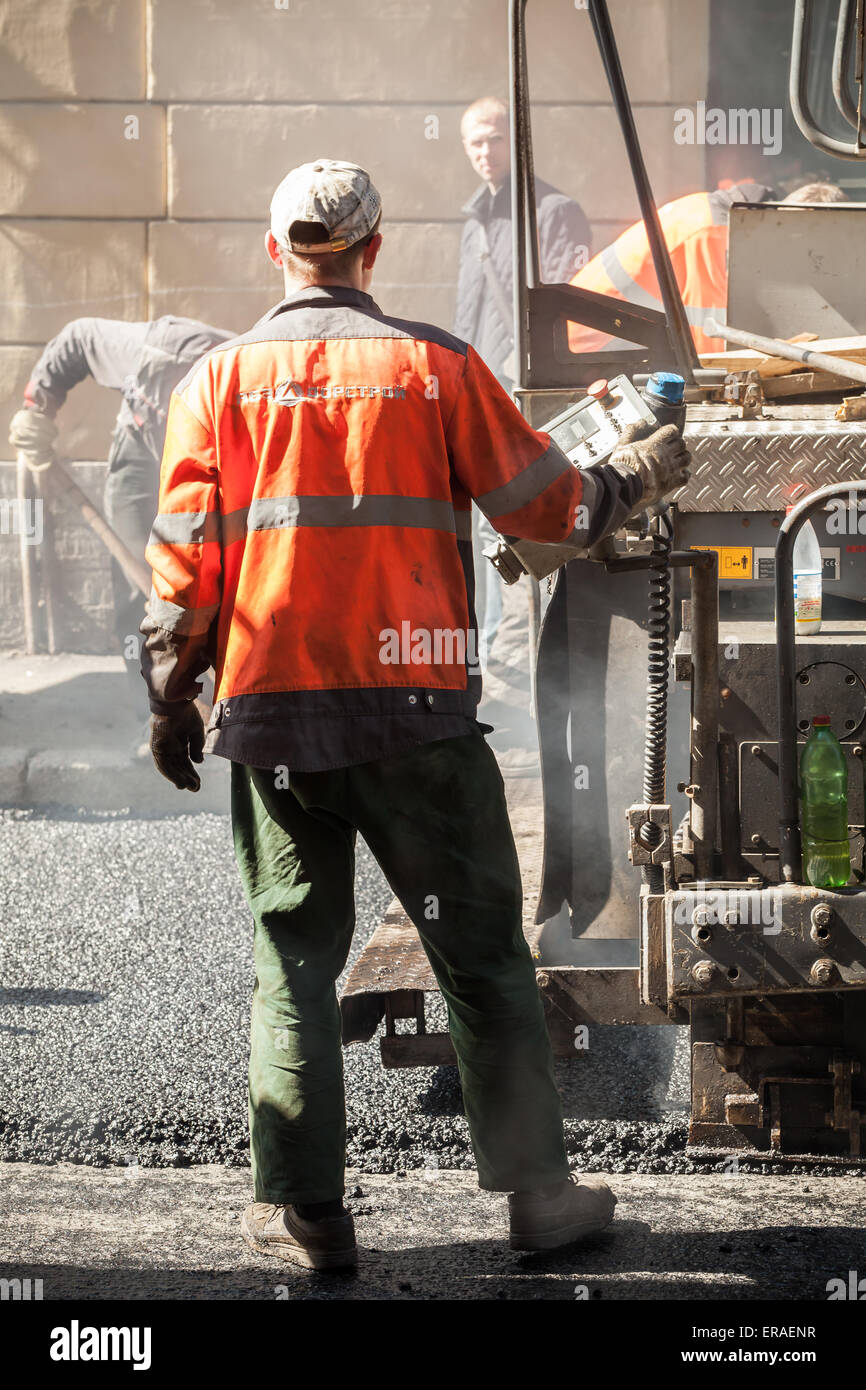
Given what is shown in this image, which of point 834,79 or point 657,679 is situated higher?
point 834,79

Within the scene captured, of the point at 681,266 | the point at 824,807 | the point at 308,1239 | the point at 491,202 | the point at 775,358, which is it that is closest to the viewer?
the point at 308,1239

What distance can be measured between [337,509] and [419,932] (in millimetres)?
738

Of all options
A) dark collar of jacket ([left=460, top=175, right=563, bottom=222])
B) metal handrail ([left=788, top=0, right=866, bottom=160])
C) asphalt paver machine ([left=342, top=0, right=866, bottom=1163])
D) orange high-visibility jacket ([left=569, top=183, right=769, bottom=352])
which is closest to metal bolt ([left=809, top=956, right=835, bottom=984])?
asphalt paver machine ([left=342, top=0, right=866, bottom=1163])

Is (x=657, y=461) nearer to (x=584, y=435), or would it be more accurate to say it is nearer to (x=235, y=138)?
(x=584, y=435)

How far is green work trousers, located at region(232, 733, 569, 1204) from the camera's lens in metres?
2.70

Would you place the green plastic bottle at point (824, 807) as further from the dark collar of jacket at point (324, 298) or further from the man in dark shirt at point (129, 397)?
the man in dark shirt at point (129, 397)

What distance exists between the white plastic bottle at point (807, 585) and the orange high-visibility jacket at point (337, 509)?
0.52m

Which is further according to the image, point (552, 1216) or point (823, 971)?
point (552, 1216)

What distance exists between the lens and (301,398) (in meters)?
2.63

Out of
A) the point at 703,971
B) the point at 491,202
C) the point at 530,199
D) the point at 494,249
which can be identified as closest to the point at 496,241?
the point at 494,249

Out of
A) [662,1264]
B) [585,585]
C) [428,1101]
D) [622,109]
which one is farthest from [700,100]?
[662,1264]

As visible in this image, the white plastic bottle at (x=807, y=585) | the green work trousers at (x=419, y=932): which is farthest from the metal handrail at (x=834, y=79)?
the green work trousers at (x=419, y=932)

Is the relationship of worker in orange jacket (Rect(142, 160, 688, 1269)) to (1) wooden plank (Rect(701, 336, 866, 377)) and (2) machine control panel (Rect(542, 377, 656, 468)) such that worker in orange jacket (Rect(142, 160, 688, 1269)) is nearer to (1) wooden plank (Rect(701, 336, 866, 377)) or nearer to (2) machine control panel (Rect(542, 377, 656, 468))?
(2) machine control panel (Rect(542, 377, 656, 468))

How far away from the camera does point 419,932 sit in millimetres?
2748
